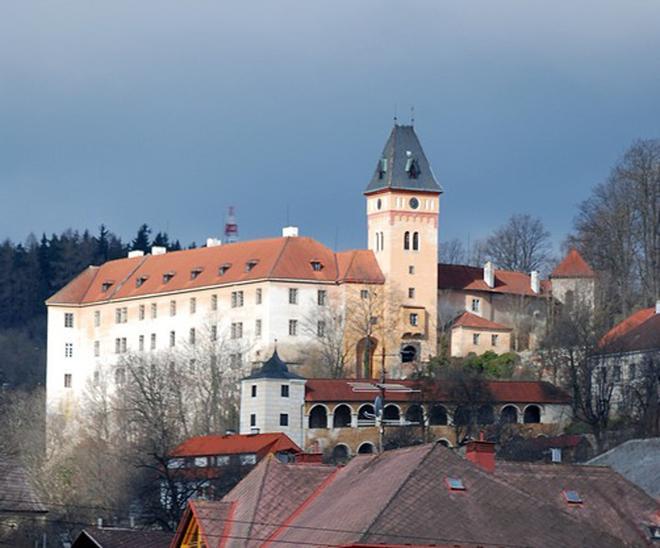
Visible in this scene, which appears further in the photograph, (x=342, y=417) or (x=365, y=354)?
(x=365, y=354)

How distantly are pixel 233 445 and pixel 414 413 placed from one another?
15.3m

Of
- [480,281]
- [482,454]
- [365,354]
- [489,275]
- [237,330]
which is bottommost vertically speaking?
[482,454]

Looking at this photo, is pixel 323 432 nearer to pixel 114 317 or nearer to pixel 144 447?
pixel 144 447

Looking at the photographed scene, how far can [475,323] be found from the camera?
130 meters

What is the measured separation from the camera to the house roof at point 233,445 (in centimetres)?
9912

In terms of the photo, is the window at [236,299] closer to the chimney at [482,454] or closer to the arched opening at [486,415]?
the arched opening at [486,415]

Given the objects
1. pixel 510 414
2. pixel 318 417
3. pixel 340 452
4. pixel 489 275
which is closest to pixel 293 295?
pixel 489 275

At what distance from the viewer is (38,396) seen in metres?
143

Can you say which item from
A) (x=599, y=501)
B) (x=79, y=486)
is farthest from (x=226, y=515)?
(x=79, y=486)

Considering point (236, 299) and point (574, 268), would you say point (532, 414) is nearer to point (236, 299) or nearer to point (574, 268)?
point (574, 268)

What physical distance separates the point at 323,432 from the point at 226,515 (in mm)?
59311

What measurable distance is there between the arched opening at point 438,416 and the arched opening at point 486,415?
5.06ft

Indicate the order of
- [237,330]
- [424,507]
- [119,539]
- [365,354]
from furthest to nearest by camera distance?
[237,330] < [365,354] < [119,539] < [424,507]

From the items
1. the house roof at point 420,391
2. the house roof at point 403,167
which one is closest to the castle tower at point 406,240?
the house roof at point 403,167
